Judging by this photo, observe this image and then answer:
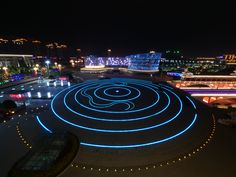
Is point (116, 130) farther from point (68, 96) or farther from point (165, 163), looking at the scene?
point (68, 96)

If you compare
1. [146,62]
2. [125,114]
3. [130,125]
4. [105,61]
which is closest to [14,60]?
[105,61]

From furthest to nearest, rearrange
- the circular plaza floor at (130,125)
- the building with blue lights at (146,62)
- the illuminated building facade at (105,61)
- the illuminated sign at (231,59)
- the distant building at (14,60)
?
the illuminated sign at (231,59), the distant building at (14,60), the illuminated building facade at (105,61), the building with blue lights at (146,62), the circular plaza floor at (130,125)

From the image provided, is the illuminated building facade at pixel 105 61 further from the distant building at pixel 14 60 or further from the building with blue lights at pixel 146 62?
the distant building at pixel 14 60

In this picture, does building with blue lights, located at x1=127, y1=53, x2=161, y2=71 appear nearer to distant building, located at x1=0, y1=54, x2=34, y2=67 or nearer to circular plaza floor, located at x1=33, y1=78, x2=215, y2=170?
circular plaza floor, located at x1=33, y1=78, x2=215, y2=170

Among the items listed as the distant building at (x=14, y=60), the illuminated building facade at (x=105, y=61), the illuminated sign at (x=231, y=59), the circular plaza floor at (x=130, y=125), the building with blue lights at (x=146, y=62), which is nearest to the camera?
the circular plaza floor at (x=130, y=125)

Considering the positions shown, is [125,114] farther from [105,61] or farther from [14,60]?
[14,60]

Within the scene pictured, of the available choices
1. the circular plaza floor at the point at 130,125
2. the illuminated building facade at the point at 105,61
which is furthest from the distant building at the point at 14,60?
the circular plaza floor at the point at 130,125
